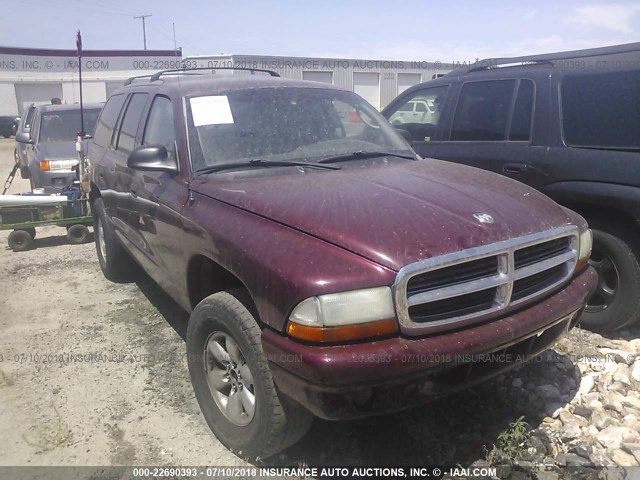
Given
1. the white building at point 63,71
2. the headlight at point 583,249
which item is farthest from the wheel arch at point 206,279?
the white building at point 63,71

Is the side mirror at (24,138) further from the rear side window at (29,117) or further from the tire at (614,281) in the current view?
the tire at (614,281)

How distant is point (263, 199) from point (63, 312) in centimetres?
309

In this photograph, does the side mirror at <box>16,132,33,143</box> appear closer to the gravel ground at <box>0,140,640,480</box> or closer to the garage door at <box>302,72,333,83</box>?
the gravel ground at <box>0,140,640,480</box>

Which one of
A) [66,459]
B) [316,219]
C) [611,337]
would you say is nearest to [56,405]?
[66,459]

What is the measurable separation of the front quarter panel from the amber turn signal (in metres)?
0.12

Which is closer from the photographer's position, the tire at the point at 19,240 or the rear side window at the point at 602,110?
the rear side window at the point at 602,110

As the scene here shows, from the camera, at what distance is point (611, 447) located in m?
2.78

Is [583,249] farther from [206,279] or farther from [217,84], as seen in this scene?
[217,84]

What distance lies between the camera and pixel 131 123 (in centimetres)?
443

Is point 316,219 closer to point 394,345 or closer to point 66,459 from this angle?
point 394,345

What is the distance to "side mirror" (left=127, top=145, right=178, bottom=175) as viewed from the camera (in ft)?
10.7

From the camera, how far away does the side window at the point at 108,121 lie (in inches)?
195

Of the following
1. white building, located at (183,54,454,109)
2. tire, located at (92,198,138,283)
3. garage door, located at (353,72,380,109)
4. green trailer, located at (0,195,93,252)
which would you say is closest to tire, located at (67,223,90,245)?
green trailer, located at (0,195,93,252)

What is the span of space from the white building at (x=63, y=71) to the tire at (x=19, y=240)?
87.0 feet
